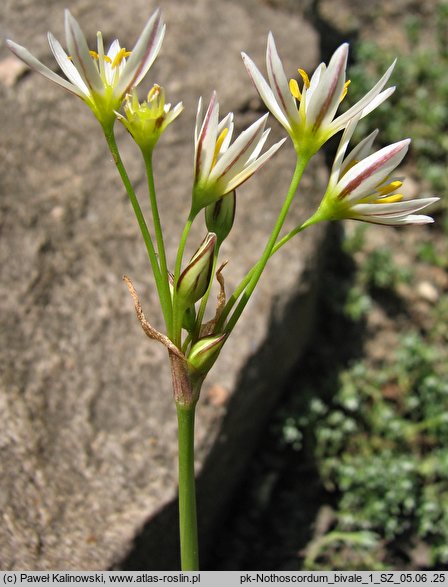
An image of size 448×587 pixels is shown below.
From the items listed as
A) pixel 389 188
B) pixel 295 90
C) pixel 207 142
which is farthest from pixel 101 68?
pixel 389 188

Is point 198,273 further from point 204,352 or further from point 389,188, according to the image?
point 389,188

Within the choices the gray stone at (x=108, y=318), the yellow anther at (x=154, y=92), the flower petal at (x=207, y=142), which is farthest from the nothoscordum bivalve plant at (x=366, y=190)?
the gray stone at (x=108, y=318)

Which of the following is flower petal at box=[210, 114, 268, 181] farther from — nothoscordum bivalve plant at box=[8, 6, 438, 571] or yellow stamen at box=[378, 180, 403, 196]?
yellow stamen at box=[378, 180, 403, 196]

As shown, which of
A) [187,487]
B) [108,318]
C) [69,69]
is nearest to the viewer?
[69,69]

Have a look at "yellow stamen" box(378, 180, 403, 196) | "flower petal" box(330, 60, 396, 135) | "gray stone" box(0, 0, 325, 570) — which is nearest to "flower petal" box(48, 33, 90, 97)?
"flower petal" box(330, 60, 396, 135)

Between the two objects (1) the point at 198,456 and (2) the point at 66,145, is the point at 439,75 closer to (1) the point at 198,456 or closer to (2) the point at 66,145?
(2) the point at 66,145

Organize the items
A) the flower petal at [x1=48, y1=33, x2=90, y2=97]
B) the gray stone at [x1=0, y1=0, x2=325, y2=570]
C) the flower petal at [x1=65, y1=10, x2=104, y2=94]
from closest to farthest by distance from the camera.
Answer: the flower petal at [x1=65, y1=10, x2=104, y2=94]
the flower petal at [x1=48, y1=33, x2=90, y2=97]
the gray stone at [x1=0, y1=0, x2=325, y2=570]
